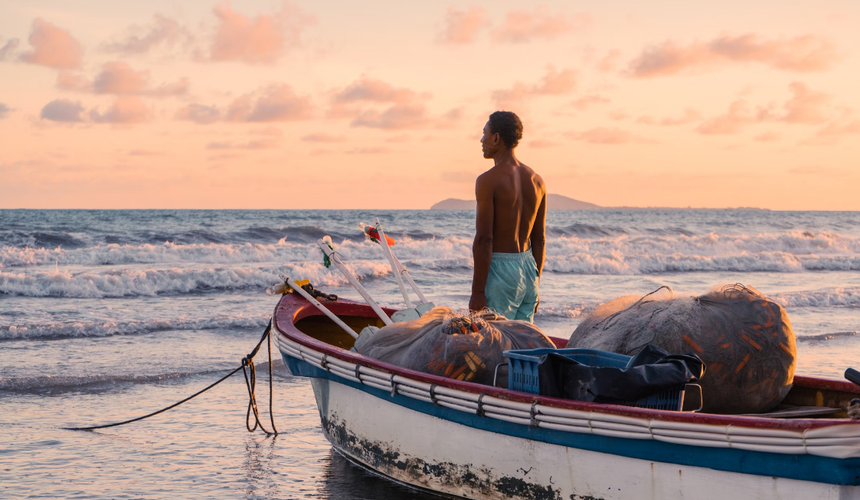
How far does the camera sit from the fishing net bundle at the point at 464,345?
4.29 m

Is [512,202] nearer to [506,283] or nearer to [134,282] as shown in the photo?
[506,283]

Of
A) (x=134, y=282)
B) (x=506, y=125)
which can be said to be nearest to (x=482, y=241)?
(x=506, y=125)

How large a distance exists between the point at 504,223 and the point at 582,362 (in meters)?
1.33

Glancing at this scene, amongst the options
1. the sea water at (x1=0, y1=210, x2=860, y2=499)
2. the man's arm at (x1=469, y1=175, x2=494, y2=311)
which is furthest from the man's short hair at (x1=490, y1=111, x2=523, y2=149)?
the sea water at (x1=0, y1=210, x2=860, y2=499)

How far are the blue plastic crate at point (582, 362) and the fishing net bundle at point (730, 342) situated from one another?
23 cm

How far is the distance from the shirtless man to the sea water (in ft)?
4.54

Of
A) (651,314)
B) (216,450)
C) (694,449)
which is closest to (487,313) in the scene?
(651,314)

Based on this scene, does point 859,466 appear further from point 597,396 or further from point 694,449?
point 597,396

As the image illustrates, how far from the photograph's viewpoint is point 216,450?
19.6 feet

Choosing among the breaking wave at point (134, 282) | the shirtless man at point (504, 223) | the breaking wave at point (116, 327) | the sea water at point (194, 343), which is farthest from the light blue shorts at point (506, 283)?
the breaking wave at point (134, 282)

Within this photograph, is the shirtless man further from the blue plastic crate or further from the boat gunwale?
the blue plastic crate

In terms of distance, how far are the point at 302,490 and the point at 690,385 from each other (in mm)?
2738

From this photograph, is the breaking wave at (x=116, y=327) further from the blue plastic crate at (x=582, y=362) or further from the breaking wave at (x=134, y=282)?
the blue plastic crate at (x=582, y=362)

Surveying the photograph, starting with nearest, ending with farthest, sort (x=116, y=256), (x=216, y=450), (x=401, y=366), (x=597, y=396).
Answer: (x=597, y=396)
(x=401, y=366)
(x=216, y=450)
(x=116, y=256)
